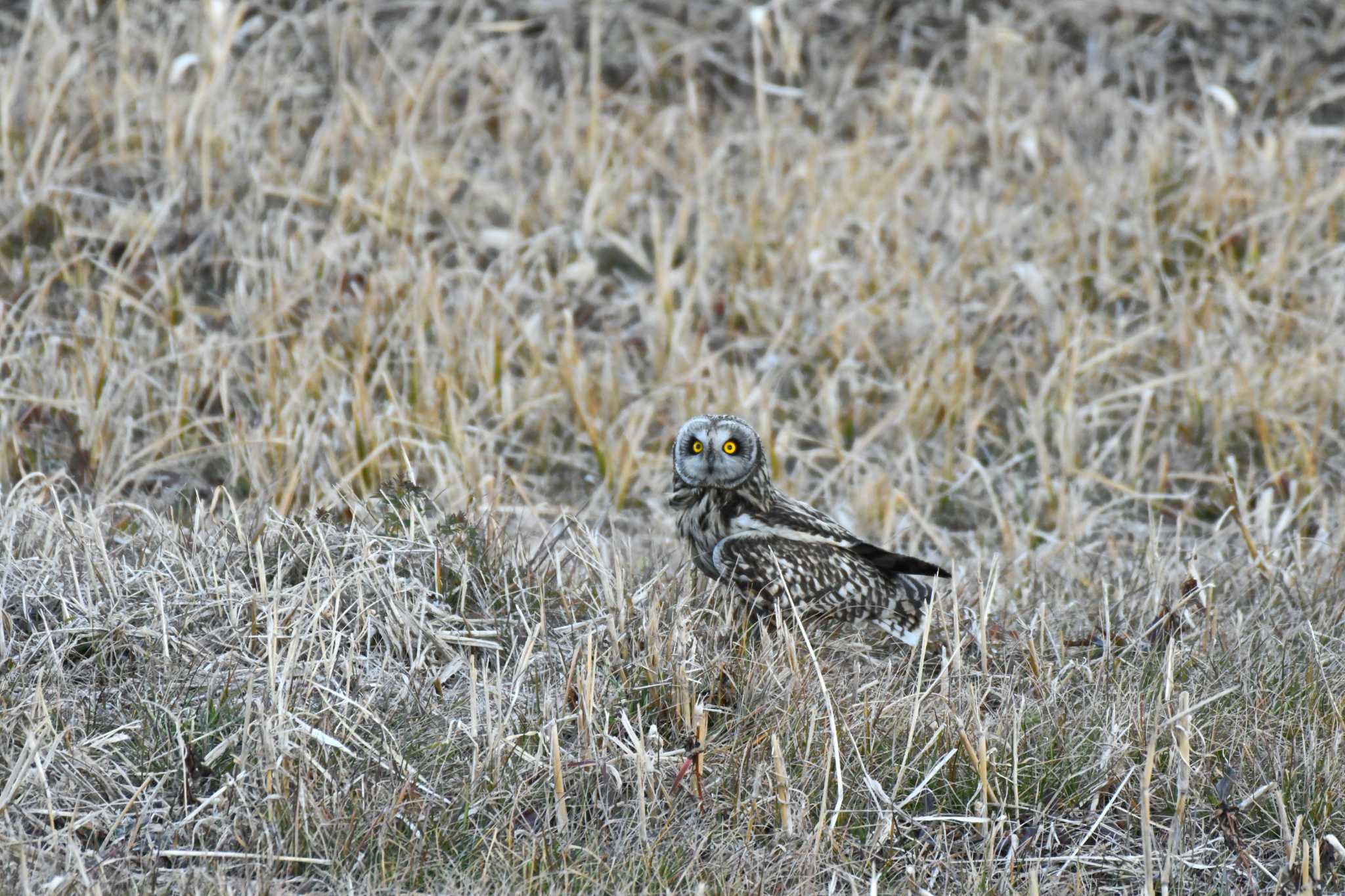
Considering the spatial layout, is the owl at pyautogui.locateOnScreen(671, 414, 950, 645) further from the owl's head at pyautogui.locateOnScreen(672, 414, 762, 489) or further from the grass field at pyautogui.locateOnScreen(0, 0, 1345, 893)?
the grass field at pyautogui.locateOnScreen(0, 0, 1345, 893)

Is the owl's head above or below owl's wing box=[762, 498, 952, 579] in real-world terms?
above

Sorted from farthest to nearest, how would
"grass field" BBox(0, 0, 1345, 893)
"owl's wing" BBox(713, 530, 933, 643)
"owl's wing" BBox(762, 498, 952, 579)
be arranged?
"owl's wing" BBox(762, 498, 952, 579) → "owl's wing" BBox(713, 530, 933, 643) → "grass field" BBox(0, 0, 1345, 893)

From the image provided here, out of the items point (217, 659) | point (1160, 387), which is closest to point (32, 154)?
point (217, 659)

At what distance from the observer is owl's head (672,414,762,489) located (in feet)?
13.3

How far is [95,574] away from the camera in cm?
363

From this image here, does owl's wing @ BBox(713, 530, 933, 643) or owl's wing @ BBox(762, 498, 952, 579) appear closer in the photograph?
owl's wing @ BBox(713, 530, 933, 643)

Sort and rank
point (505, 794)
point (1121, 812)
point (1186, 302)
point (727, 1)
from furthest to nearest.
Answer: 1. point (727, 1)
2. point (1186, 302)
3. point (1121, 812)
4. point (505, 794)

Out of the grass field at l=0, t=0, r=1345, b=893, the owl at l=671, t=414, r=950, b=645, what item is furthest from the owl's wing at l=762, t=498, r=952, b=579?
the grass field at l=0, t=0, r=1345, b=893

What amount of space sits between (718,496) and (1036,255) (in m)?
3.33

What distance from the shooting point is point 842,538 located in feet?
13.4

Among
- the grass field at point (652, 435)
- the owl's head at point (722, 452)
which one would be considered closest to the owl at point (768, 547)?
the owl's head at point (722, 452)

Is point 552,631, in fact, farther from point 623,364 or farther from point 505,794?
point 623,364

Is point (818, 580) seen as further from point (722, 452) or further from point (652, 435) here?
point (652, 435)

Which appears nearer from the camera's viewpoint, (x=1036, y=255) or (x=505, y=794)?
(x=505, y=794)
